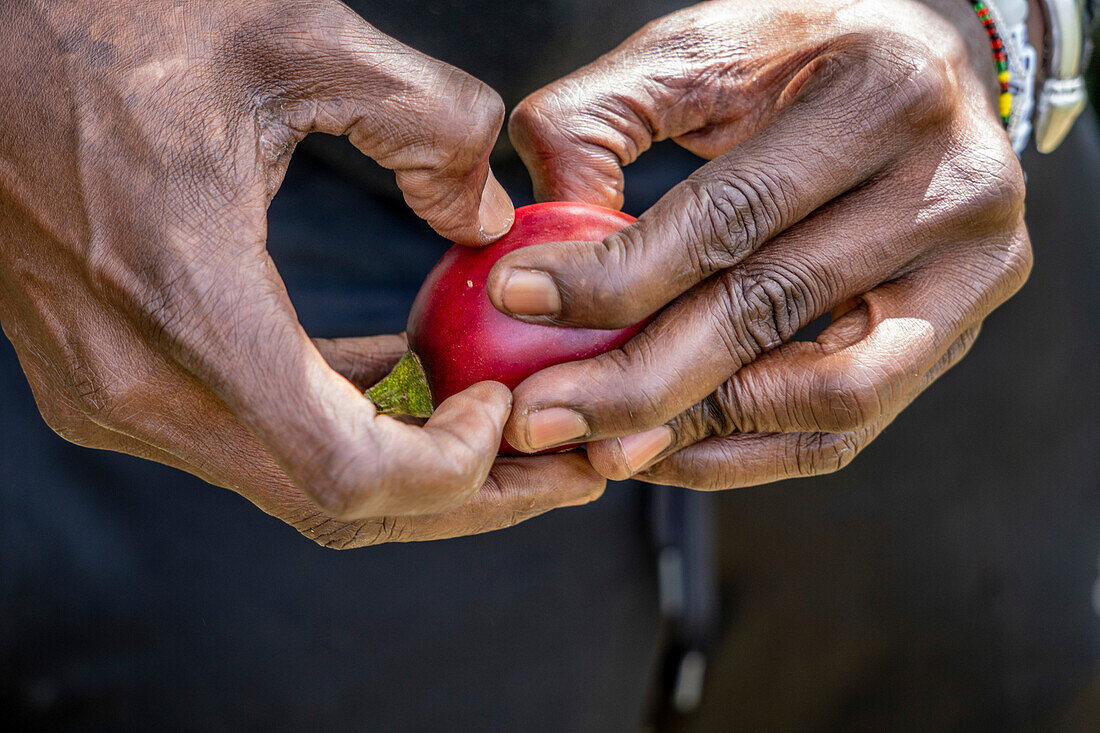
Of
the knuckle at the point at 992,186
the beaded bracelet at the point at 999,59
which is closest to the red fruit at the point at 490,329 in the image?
the knuckle at the point at 992,186

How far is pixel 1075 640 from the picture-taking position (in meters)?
1.99

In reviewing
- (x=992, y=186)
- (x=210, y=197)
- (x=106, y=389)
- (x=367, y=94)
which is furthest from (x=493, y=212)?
(x=992, y=186)

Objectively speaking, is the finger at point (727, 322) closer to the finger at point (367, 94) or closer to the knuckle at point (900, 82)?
the knuckle at point (900, 82)

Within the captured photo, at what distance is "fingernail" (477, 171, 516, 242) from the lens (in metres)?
1.03

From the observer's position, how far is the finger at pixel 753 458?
1170 mm

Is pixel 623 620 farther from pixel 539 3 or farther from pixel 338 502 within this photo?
pixel 539 3

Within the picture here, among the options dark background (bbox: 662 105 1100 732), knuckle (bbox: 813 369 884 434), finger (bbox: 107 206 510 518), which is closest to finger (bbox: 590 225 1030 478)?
knuckle (bbox: 813 369 884 434)

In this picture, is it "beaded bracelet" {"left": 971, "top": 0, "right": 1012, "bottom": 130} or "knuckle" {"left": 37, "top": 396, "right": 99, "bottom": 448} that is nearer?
"knuckle" {"left": 37, "top": 396, "right": 99, "bottom": 448}

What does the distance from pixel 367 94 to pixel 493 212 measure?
246 millimetres

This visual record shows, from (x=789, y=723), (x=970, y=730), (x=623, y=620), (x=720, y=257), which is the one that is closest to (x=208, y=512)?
(x=623, y=620)

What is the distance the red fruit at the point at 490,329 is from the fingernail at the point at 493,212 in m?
0.03

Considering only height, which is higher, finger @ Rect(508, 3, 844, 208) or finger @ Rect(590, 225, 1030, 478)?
finger @ Rect(508, 3, 844, 208)

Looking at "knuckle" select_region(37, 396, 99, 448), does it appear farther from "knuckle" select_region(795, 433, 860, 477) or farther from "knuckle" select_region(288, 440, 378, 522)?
"knuckle" select_region(795, 433, 860, 477)

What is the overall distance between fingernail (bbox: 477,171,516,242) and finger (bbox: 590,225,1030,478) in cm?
30
